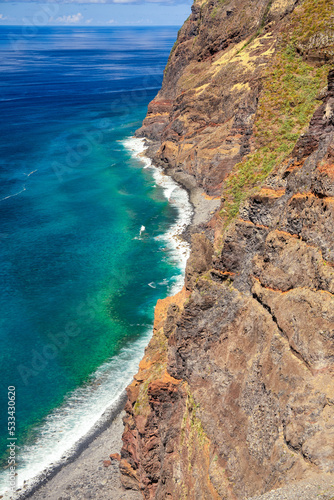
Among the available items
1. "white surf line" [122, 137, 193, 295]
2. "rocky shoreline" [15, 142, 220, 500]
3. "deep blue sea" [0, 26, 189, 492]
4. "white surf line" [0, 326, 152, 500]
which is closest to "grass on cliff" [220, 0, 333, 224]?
"rocky shoreline" [15, 142, 220, 500]

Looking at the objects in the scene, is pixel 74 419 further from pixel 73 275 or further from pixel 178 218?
pixel 178 218

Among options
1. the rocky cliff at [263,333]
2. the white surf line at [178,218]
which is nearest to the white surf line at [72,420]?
the rocky cliff at [263,333]

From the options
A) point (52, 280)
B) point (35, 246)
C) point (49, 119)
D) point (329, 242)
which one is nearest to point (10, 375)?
point (52, 280)

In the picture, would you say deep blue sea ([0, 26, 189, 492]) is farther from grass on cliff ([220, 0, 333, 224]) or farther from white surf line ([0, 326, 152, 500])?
grass on cliff ([220, 0, 333, 224])

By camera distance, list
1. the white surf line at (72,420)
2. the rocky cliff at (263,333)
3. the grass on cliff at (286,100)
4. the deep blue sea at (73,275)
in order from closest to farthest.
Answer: the rocky cliff at (263,333)
the grass on cliff at (286,100)
the white surf line at (72,420)
the deep blue sea at (73,275)

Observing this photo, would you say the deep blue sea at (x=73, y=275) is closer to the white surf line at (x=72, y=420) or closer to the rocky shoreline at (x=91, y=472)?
the white surf line at (x=72, y=420)
